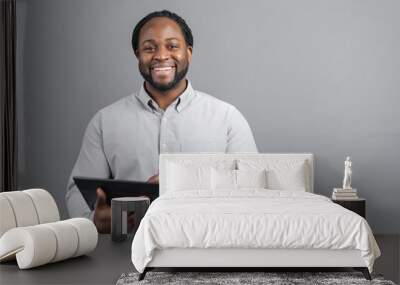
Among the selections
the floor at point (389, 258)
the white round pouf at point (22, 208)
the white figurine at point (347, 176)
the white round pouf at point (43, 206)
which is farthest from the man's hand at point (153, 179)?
the floor at point (389, 258)

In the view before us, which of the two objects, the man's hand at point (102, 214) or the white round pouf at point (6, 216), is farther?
the man's hand at point (102, 214)

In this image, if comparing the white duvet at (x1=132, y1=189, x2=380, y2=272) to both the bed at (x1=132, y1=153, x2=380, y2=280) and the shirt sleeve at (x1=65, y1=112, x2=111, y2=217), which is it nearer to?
the bed at (x1=132, y1=153, x2=380, y2=280)

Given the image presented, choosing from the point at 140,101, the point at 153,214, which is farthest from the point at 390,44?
the point at 153,214

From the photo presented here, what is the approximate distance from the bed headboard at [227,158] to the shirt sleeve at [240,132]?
0.45 ft

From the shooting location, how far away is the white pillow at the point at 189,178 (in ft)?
20.6

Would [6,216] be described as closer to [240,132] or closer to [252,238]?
[252,238]

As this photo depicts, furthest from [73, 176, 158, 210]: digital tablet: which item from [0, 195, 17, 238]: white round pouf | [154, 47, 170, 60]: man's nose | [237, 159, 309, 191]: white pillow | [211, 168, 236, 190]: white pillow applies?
[0, 195, 17, 238]: white round pouf

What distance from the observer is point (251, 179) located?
6.22m

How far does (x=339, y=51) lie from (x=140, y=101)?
2141 millimetres

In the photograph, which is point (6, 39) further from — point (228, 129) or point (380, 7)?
point (380, 7)

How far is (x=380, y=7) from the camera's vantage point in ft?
22.3

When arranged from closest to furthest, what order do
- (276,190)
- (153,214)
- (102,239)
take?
(153,214) → (276,190) → (102,239)

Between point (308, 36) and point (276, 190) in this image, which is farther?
point (308, 36)

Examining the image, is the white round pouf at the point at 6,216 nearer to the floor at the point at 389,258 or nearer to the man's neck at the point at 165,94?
the man's neck at the point at 165,94
